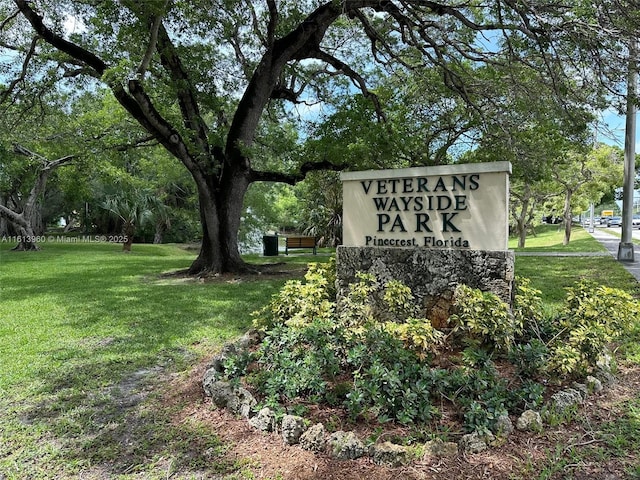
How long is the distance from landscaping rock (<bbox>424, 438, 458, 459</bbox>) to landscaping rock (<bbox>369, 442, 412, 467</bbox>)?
0.12 meters

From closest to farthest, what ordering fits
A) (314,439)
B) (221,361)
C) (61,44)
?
(314,439)
(221,361)
(61,44)

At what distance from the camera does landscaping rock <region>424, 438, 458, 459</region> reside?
2467 mm

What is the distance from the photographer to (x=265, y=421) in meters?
2.82

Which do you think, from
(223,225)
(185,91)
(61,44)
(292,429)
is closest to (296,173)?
(223,225)

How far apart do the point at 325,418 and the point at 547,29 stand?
5659 millimetres

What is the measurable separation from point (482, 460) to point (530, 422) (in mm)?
509

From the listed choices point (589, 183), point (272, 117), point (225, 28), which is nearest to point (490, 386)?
point (225, 28)

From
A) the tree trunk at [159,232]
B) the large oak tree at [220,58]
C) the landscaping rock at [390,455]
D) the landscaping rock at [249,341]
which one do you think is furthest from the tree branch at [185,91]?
the tree trunk at [159,232]

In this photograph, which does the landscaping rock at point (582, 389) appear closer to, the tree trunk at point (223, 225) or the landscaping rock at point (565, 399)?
the landscaping rock at point (565, 399)

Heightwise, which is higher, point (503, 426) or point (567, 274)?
point (567, 274)

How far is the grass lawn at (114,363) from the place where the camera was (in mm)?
2553

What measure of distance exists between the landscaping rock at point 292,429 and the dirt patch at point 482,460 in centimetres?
4

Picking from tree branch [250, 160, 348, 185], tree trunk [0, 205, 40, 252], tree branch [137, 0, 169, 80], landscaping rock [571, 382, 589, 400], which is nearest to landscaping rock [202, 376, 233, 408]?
landscaping rock [571, 382, 589, 400]

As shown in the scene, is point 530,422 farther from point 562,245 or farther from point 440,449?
point 562,245
